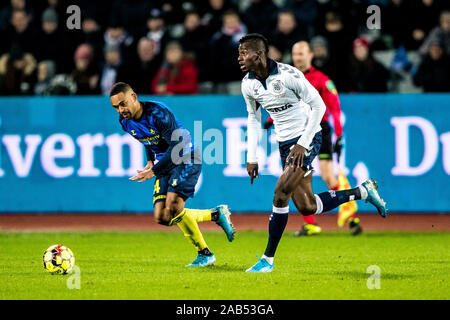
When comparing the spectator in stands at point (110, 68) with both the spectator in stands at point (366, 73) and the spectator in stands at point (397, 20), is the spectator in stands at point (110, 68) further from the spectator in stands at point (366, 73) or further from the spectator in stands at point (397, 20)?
the spectator in stands at point (397, 20)

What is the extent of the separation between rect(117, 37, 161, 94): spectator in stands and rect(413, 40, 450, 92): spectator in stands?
172 inches

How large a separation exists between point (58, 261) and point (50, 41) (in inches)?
339

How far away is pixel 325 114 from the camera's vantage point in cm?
1050

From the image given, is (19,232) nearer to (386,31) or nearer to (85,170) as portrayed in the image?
(85,170)

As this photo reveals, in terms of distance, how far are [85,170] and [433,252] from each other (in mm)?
5917

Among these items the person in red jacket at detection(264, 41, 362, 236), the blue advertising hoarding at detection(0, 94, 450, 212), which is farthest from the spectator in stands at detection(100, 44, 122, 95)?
the person in red jacket at detection(264, 41, 362, 236)

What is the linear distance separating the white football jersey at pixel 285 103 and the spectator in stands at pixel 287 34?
596 centimetres

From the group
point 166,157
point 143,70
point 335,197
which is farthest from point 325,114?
point 143,70

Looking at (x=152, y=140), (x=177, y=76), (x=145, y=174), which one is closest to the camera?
(x=145, y=174)

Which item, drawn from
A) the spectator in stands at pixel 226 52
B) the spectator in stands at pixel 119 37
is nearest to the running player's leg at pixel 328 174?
the spectator in stands at pixel 226 52

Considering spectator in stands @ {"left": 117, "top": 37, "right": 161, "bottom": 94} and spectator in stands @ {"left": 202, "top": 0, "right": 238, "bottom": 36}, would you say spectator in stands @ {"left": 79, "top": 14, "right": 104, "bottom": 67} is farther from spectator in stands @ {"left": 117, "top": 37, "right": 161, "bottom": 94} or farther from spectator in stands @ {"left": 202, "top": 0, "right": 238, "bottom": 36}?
spectator in stands @ {"left": 202, "top": 0, "right": 238, "bottom": 36}

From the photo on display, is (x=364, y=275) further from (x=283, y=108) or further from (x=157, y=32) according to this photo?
(x=157, y=32)

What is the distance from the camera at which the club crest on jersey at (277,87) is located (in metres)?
7.70

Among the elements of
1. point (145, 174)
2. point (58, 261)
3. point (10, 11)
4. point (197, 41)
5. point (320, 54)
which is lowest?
point (58, 261)
